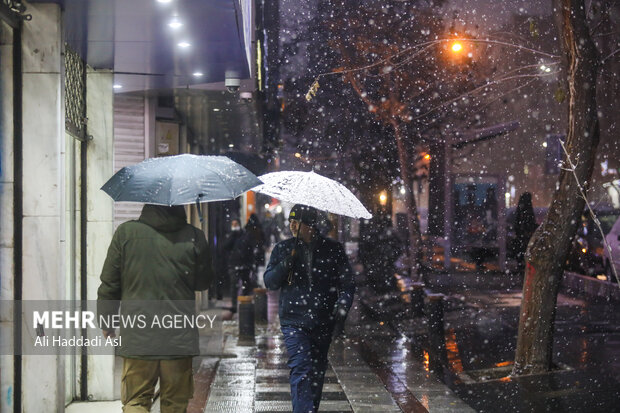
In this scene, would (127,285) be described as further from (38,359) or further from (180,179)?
(38,359)

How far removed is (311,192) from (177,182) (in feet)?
5.13

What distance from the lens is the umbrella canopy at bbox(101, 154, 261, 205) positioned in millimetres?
5246

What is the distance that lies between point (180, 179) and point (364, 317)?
424 inches

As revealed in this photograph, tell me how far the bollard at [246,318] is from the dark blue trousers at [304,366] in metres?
6.41

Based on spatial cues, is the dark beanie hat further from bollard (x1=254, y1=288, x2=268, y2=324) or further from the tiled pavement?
bollard (x1=254, y1=288, x2=268, y2=324)

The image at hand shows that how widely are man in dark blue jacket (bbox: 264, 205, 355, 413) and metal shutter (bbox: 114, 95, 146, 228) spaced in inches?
239

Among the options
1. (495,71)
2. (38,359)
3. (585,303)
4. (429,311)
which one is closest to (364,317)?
(429,311)

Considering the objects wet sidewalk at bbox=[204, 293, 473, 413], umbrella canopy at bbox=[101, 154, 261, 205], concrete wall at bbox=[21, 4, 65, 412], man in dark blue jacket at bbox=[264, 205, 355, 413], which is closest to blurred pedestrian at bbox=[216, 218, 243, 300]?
wet sidewalk at bbox=[204, 293, 473, 413]

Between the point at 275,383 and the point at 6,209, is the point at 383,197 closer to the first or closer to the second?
the point at 275,383

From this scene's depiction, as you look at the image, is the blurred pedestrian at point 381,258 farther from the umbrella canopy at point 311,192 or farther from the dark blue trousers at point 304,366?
the dark blue trousers at point 304,366

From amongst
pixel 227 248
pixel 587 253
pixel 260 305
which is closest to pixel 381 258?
pixel 587 253

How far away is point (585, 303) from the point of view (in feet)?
56.7

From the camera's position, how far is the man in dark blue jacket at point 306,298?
6391mm

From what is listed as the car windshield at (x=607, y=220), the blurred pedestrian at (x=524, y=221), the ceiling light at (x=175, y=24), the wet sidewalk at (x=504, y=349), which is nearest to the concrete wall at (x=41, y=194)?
the ceiling light at (x=175, y=24)
